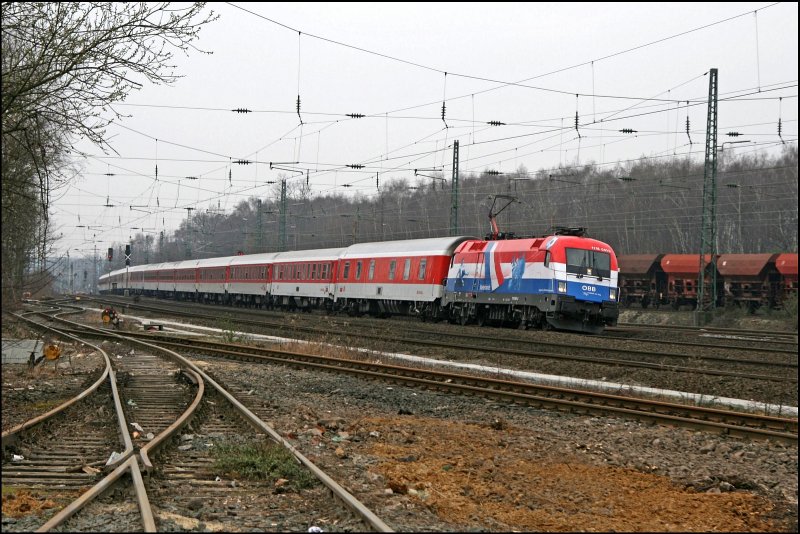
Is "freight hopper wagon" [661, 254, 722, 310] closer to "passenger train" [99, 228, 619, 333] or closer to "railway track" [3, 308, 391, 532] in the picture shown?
"passenger train" [99, 228, 619, 333]

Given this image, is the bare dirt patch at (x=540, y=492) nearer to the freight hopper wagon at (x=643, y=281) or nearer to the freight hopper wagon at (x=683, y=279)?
the freight hopper wagon at (x=683, y=279)

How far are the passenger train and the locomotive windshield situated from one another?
0.03 m

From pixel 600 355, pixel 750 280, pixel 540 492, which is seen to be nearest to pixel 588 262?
pixel 600 355

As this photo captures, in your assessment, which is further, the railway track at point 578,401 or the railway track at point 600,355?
the railway track at point 600,355

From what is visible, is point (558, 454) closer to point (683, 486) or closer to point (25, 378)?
point (683, 486)

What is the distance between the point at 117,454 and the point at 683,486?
5.46 m

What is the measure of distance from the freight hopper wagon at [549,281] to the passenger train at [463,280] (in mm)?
30

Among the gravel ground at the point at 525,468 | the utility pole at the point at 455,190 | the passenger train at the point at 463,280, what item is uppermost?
the utility pole at the point at 455,190

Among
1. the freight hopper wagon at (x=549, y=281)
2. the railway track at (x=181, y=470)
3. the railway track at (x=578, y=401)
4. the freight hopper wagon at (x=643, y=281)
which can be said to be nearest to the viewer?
the railway track at (x=181, y=470)

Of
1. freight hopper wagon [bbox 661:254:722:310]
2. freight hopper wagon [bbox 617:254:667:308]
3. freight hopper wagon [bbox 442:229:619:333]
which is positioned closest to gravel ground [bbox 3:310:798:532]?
freight hopper wagon [bbox 442:229:619:333]

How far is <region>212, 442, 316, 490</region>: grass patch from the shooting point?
721 cm

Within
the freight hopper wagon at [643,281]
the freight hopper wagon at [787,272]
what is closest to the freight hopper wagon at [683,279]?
the freight hopper wagon at [643,281]

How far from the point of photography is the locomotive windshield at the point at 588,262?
24.5 meters

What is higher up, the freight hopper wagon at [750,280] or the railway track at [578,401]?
the freight hopper wagon at [750,280]
